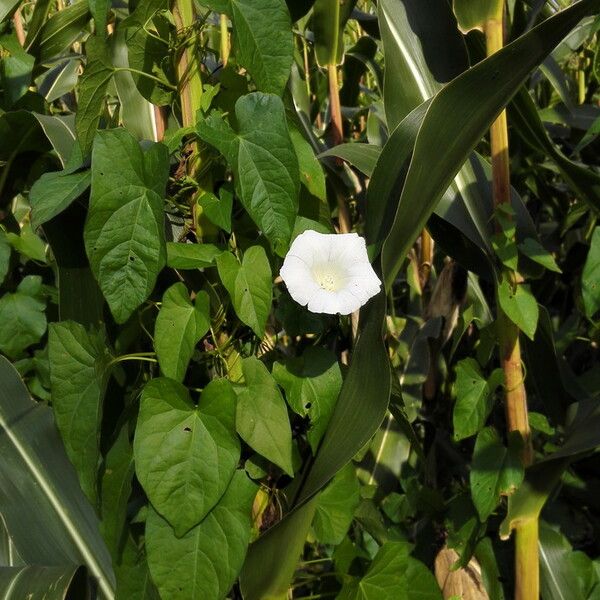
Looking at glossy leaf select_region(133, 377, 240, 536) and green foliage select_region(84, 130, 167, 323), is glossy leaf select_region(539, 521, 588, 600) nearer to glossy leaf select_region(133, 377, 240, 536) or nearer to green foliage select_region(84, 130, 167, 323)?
glossy leaf select_region(133, 377, 240, 536)

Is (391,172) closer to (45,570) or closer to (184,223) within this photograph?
(184,223)

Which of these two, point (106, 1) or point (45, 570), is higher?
point (106, 1)

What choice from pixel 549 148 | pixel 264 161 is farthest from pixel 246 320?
pixel 549 148

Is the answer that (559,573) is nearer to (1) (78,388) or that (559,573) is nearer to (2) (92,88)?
(1) (78,388)

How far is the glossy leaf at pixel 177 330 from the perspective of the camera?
2.31 ft

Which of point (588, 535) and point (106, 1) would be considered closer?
point (106, 1)

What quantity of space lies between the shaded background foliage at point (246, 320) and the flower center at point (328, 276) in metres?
0.05

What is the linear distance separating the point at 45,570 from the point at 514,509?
0.55 metres

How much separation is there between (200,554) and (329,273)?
0.27 meters

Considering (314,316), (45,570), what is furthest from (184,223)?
(45,570)

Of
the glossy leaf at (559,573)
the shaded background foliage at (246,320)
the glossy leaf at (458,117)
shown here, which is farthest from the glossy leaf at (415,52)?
the glossy leaf at (559,573)

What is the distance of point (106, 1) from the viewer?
76 cm

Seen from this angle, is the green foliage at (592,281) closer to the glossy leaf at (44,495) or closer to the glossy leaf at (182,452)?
the glossy leaf at (182,452)

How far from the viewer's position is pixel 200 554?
0.70m
